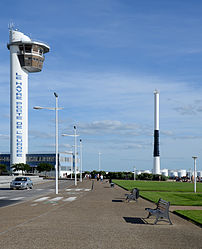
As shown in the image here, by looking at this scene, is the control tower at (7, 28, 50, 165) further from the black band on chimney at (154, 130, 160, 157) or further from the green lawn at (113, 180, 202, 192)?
the green lawn at (113, 180, 202, 192)

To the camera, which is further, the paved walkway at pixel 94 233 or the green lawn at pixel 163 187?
the green lawn at pixel 163 187

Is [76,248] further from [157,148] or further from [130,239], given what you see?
[157,148]

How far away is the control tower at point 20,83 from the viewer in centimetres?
11256

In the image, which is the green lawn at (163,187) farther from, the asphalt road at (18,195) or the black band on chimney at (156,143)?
the black band on chimney at (156,143)

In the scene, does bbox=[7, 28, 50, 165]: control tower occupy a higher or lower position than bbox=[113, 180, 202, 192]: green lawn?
higher

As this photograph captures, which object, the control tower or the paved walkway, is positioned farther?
the control tower

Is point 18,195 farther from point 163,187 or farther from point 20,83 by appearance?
point 20,83

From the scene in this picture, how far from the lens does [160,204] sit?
14.5 metres

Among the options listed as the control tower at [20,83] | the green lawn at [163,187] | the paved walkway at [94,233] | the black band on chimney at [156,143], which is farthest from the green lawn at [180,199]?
the control tower at [20,83]

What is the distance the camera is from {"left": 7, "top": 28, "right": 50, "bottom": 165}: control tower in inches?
4432

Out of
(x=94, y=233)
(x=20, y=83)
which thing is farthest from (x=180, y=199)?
(x=20, y=83)

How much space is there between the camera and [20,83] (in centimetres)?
11388

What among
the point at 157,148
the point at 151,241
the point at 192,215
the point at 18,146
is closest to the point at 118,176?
the point at 157,148

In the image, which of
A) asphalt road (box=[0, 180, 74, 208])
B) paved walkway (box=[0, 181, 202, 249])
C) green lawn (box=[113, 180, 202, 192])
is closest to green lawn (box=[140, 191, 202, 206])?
paved walkway (box=[0, 181, 202, 249])
